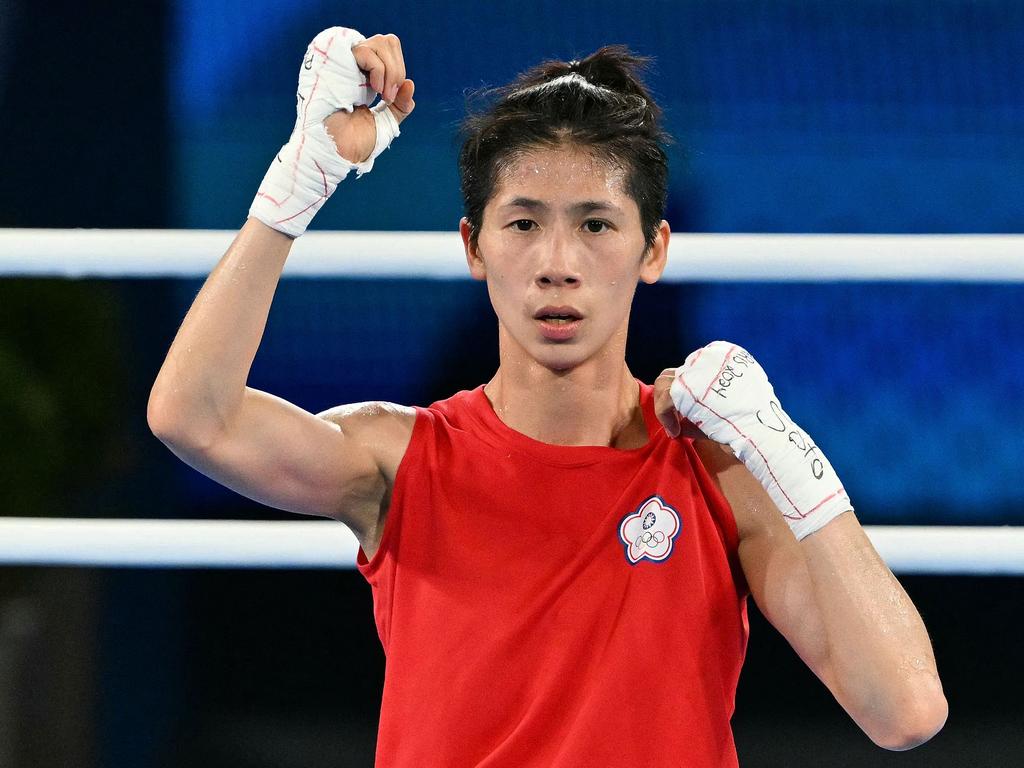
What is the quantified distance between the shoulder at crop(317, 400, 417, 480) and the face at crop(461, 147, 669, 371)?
167 millimetres

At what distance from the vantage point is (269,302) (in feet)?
4.13

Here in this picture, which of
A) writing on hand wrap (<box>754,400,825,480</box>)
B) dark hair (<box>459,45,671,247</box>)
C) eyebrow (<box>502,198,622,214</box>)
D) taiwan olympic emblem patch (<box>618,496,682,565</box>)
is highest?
dark hair (<box>459,45,671,247</box>)

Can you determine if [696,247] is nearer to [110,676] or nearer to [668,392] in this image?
[668,392]

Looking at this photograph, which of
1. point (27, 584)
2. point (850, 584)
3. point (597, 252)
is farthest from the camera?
point (27, 584)

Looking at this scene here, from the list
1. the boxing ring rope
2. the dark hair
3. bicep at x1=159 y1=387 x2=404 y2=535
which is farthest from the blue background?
bicep at x1=159 y1=387 x2=404 y2=535

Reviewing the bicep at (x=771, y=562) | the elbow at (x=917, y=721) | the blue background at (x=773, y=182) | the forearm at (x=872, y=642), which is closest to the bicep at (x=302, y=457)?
the bicep at (x=771, y=562)

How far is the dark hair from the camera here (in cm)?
138

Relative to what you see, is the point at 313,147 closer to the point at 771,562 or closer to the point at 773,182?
the point at 771,562

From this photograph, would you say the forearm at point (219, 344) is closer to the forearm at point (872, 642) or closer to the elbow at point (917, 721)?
the forearm at point (872, 642)

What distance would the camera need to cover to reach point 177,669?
6.88 feet

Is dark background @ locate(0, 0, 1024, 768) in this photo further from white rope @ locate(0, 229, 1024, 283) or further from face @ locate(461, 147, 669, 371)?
face @ locate(461, 147, 669, 371)

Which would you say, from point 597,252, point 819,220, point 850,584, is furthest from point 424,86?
point 850,584

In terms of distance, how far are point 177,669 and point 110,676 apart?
11 cm

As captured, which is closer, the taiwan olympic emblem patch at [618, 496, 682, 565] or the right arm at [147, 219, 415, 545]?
the right arm at [147, 219, 415, 545]
